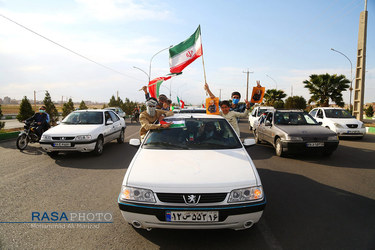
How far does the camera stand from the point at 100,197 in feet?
14.2

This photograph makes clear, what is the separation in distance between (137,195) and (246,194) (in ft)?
3.97

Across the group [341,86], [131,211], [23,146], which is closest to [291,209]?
[131,211]

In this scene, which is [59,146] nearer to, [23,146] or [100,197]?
[23,146]

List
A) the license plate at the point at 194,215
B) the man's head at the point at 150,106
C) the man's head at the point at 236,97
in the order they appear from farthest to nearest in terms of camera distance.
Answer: the man's head at the point at 236,97 → the man's head at the point at 150,106 → the license plate at the point at 194,215

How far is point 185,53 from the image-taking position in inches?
319

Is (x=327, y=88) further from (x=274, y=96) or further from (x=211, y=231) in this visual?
(x=211, y=231)

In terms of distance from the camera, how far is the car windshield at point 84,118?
874 centimetres

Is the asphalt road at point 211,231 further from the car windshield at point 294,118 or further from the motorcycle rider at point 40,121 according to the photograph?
the motorcycle rider at point 40,121

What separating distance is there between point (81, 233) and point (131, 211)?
988 mm

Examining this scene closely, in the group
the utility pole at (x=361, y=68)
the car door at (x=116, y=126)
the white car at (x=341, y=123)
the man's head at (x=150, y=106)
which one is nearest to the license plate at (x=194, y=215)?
the man's head at (x=150, y=106)

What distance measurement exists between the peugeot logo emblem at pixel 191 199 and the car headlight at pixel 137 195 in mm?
350

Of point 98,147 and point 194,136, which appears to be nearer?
point 194,136

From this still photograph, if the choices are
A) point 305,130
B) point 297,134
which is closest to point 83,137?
point 297,134

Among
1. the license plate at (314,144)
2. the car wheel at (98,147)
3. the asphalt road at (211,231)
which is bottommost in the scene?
the asphalt road at (211,231)
